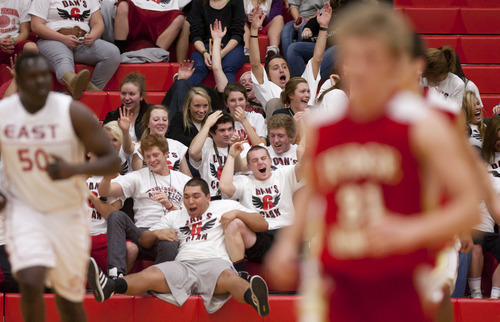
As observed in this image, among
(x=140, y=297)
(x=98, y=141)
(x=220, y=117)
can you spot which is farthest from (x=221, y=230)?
(x=98, y=141)

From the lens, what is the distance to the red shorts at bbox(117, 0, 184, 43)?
8836 millimetres

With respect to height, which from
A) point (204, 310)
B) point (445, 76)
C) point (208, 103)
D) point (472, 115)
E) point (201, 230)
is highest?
point (445, 76)

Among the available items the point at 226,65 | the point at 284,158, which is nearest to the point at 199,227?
the point at 284,158

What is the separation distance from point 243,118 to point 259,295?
2.27 meters

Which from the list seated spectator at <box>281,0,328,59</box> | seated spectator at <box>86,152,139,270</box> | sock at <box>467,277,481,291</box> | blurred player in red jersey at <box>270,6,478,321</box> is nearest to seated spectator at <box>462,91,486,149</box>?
sock at <box>467,277,481,291</box>

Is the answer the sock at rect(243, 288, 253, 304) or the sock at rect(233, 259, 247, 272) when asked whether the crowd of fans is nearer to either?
the sock at rect(233, 259, 247, 272)

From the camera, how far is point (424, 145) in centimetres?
217

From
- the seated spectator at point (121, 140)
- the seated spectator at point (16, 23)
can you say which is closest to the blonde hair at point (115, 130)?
the seated spectator at point (121, 140)

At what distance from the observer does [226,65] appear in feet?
28.1

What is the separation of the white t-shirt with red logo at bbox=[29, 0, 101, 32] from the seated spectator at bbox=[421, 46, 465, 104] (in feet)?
12.9

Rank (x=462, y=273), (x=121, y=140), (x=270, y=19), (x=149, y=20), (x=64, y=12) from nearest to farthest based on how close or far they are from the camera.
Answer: (x=462, y=273), (x=121, y=140), (x=64, y=12), (x=149, y=20), (x=270, y=19)

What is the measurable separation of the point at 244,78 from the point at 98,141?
4681mm

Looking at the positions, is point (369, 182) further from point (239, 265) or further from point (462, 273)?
point (462, 273)

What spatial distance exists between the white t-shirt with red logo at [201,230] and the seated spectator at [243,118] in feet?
3.87
